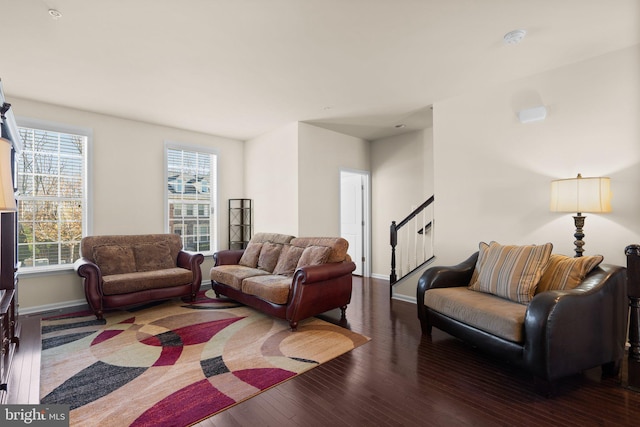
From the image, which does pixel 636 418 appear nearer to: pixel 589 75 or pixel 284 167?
pixel 589 75

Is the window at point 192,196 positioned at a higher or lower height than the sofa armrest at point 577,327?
higher

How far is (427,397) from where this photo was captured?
2.06 metres

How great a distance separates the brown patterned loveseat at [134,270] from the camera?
358 cm

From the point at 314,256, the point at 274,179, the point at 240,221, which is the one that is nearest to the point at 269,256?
the point at 314,256

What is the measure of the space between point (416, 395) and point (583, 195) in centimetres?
220

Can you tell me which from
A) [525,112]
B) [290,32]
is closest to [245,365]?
[290,32]

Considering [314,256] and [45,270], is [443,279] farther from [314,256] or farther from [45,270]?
[45,270]

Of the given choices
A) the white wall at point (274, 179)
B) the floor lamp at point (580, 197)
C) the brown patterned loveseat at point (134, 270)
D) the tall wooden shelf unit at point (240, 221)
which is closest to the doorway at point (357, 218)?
the white wall at point (274, 179)

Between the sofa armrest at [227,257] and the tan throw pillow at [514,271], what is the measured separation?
10.8ft

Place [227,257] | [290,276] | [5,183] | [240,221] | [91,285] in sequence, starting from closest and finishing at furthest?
[5,183], [91,285], [290,276], [227,257], [240,221]

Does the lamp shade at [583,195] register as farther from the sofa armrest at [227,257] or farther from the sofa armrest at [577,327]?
the sofa armrest at [227,257]

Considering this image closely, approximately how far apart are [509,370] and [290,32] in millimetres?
3200

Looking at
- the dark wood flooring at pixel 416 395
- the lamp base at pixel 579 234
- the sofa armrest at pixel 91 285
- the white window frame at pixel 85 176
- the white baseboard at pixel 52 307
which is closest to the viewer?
the dark wood flooring at pixel 416 395

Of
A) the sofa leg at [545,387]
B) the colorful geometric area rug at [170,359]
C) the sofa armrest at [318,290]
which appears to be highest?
the sofa armrest at [318,290]
